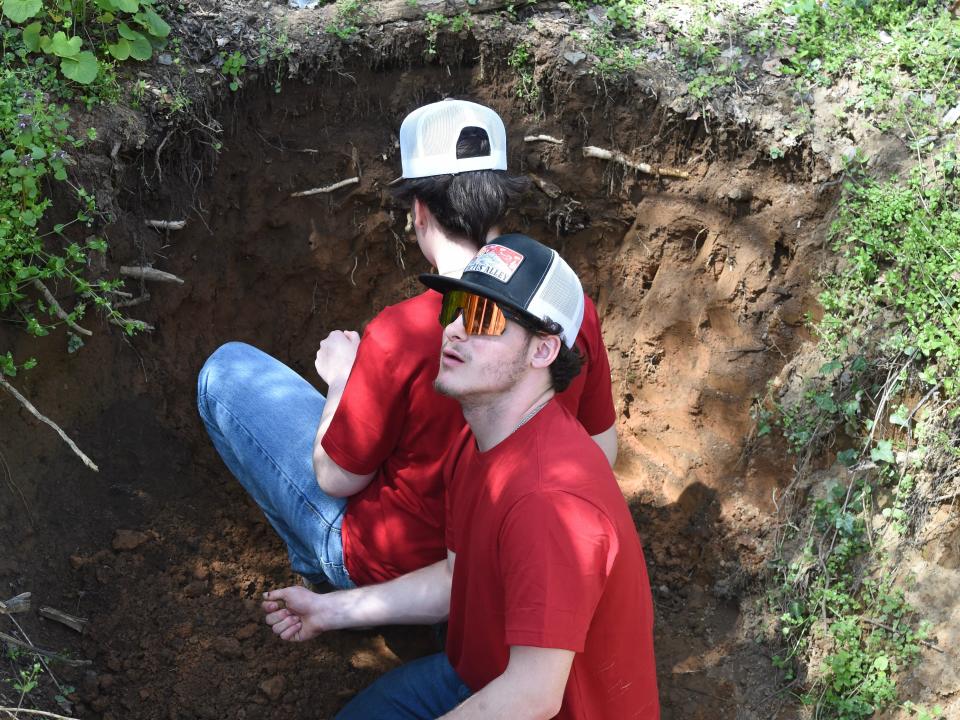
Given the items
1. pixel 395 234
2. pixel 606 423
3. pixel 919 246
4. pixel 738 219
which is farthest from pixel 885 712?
pixel 395 234

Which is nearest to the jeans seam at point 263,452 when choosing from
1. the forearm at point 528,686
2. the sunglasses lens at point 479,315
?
the sunglasses lens at point 479,315

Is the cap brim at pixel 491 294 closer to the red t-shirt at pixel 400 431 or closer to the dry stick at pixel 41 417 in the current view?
the red t-shirt at pixel 400 431

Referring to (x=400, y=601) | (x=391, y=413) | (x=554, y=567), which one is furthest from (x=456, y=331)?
(x=400, y=601)

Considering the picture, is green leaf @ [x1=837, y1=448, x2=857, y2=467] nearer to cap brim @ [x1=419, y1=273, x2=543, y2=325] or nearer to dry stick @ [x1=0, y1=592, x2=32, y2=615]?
cap brim @ [x1=419, y1=273, x2=543, y2=325]

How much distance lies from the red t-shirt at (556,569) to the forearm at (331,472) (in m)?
0.54

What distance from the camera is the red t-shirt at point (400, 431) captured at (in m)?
2.84

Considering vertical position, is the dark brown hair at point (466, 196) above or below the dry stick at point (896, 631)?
above

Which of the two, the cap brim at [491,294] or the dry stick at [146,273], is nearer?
the cap brim at [491,294]

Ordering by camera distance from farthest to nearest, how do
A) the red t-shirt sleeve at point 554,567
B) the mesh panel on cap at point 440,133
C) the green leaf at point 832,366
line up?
the green leaf at point 832,366 < the mesh panel on cap at point 440,133 < the red t-shirt sleeve at point 554,567

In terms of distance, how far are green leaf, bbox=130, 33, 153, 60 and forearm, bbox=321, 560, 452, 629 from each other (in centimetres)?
260

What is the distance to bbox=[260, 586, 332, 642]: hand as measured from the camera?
10.2 feet

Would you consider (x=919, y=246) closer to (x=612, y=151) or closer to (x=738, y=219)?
(x=738, y=219)

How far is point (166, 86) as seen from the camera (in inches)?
167

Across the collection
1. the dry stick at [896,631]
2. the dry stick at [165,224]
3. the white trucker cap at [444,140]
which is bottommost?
the dry stick at [896,631]
